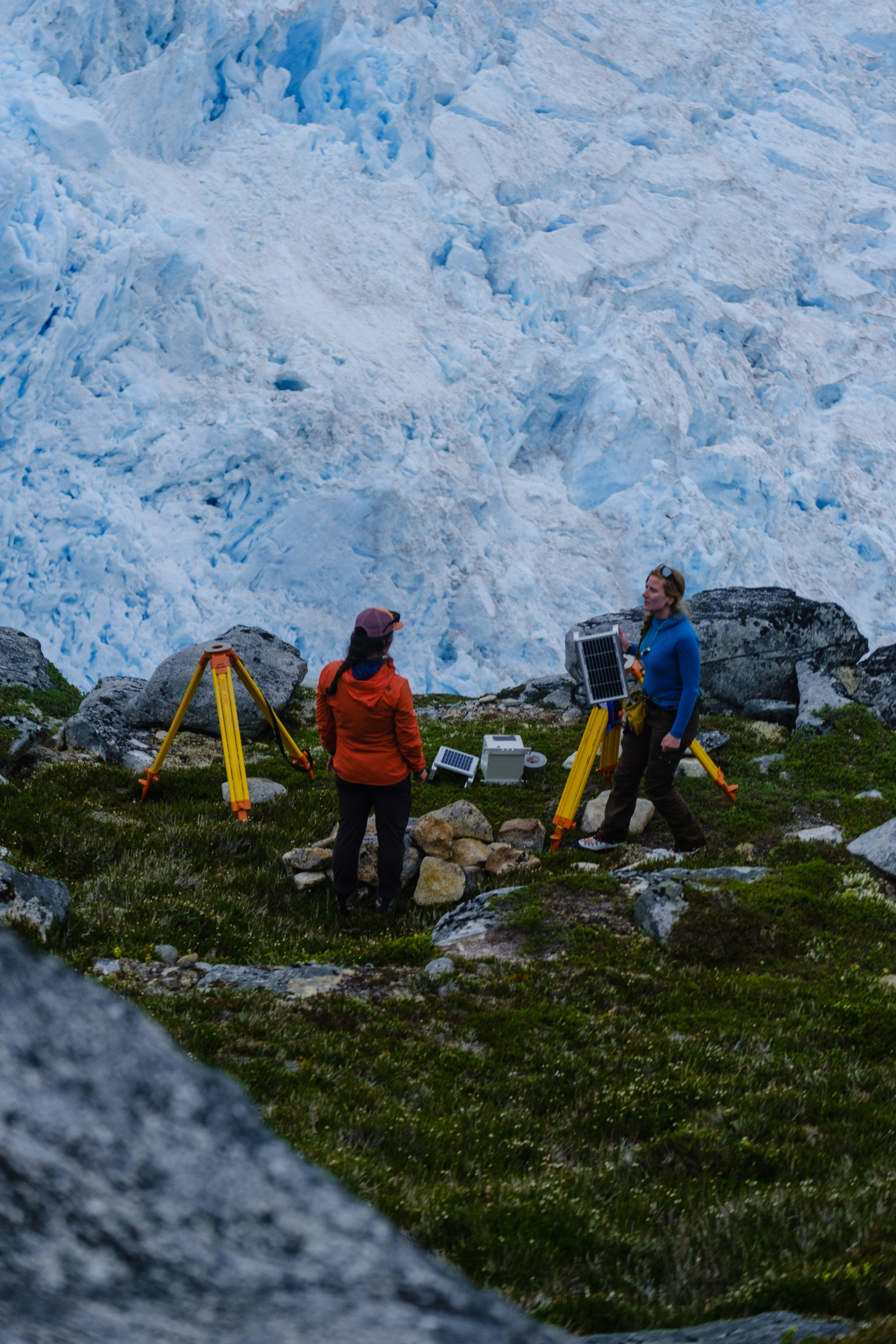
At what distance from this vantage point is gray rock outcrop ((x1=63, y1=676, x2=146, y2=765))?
41.3 feet

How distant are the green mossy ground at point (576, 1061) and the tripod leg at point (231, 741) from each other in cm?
34

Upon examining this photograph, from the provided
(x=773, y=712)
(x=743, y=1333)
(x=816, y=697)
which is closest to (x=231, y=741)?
(x=743, y=1333)

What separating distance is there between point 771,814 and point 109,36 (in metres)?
32.0

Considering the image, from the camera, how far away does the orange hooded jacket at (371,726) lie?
679 cm

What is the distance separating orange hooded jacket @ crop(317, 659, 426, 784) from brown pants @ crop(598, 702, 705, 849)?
7.85 ft

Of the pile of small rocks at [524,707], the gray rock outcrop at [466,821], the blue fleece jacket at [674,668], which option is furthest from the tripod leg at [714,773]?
the pile of small rocks at [524,707]

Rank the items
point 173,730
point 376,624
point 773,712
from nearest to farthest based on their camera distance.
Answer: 1. point 376,624
2. point 173,730
3. point 773,712

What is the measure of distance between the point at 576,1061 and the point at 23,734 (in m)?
9.86

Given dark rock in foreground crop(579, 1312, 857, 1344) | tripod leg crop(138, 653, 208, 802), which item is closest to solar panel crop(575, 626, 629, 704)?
tripod leg crop(138, 653, 208, 802)

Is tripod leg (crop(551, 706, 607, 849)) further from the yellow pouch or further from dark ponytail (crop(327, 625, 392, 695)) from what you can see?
dark ponytail (crop(327, 625, 392, 695))

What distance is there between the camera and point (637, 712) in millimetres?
8367

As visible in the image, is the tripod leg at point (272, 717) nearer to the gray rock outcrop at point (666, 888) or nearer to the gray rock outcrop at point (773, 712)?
the gray rock outcrop at point (666, 888)

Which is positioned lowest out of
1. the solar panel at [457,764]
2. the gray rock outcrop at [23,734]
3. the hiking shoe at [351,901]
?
the gray rock outcrop at [23,734]

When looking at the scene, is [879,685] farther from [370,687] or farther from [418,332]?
[418,332]
